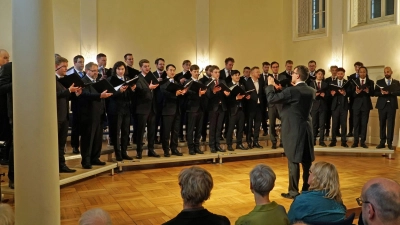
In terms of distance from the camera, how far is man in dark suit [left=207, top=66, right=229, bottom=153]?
6.94 metres

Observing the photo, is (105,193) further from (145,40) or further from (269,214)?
(145,40)

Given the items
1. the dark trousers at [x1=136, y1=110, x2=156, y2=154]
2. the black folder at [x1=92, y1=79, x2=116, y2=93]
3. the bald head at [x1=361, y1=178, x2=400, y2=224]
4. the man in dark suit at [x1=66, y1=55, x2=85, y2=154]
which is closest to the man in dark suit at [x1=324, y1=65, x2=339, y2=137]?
the dark trousers at [x1=136, y1=110, x2=156, y2=154]

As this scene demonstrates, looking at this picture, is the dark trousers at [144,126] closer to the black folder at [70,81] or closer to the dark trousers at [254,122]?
Result: the black folder at [70,81]

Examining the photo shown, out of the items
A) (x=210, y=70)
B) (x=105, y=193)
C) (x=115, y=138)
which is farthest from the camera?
(x=210, y=70)

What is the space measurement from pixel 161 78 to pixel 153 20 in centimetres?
372

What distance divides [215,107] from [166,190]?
2.25 meters

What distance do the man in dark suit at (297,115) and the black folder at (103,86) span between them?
2057 millimetres

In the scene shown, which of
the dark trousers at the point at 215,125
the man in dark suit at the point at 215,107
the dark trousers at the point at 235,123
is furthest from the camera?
the dark trousers at the point at 235,123

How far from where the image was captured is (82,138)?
5477 mm

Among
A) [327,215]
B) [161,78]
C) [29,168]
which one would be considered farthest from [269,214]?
[161,78]

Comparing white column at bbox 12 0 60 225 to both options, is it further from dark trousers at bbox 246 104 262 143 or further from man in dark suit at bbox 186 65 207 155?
Answer: dark trousers at bbox 246 104 262 143

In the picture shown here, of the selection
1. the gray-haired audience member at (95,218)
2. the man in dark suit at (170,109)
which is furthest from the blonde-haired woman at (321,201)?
the man in dark suit at (170,109)

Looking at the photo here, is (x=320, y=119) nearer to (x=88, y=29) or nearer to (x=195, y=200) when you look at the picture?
(x=88, y=29)

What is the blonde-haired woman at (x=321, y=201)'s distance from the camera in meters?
2.38
